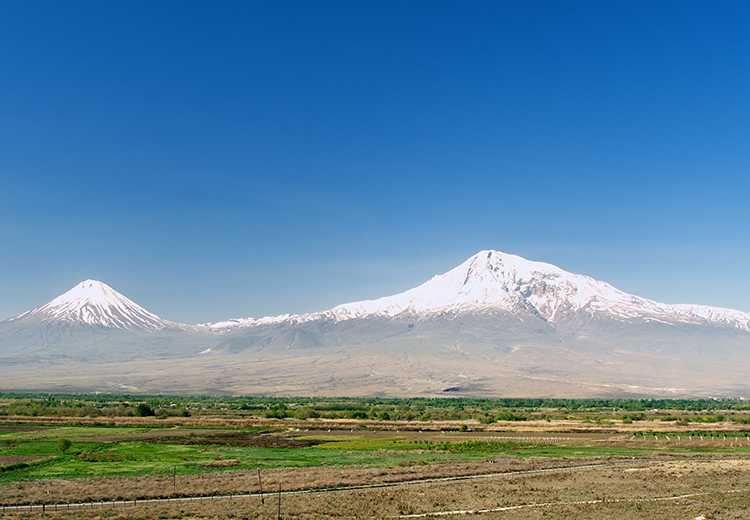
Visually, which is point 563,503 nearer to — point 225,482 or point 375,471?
point 375,471

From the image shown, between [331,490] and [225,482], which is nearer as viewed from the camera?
[331,490]

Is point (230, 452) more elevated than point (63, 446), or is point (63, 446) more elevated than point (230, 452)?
point (63, 446)

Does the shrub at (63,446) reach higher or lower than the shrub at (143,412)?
higher

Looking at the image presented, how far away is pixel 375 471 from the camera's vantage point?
5097cm

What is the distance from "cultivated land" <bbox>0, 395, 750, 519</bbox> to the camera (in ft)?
126

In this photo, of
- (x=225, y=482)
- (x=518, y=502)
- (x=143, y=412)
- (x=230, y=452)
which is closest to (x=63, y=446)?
(x=230, y=452)

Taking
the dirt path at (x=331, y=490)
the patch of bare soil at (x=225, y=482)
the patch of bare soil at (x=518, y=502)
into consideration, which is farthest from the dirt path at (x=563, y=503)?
the patch of bare soil at (x=225, y=482)

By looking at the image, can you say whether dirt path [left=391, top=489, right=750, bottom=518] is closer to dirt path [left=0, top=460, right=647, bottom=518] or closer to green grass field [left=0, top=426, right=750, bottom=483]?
dirt path [left=0, top=460, right=647, bottom=518]

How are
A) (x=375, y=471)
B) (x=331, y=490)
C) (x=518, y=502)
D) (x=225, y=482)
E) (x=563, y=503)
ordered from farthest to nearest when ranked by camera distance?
(x=375, y=471), (x=225, y=482), (x=331, y=490), (x=518, y=502), (x=563, y=503)

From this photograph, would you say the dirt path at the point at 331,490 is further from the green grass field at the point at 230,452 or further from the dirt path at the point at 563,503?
the green grass field at the point at 230,452

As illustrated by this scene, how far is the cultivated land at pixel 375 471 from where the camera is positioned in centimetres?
3844

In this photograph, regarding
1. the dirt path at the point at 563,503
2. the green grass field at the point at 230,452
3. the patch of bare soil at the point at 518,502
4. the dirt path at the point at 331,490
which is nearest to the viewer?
the patch of bare soil at the point at 518,502

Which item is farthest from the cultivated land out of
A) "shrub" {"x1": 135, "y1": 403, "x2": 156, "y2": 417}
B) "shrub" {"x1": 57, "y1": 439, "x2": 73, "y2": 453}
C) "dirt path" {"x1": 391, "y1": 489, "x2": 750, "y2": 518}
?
"shrub" {"x1": 135, "y1": 403, "x2": 156, "y2": 417}

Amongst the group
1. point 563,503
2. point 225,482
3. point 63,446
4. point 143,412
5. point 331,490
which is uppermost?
point 63,446
